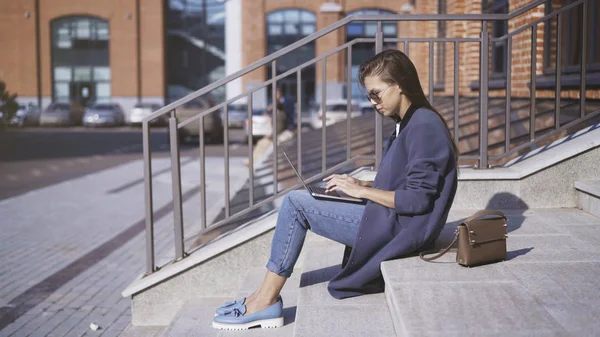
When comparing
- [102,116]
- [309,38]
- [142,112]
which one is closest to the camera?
[309,38]

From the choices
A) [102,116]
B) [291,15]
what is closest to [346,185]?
[102,116]

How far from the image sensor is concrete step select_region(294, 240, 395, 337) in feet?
10.5

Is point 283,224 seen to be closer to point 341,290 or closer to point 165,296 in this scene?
point 341,290

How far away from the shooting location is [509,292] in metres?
3.04

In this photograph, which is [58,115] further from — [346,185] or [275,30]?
[346,185]

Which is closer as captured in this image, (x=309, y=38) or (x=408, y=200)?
(x=408, y=200)

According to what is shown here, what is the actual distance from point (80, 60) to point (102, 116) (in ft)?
23.9

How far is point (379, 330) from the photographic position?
3.18 meters

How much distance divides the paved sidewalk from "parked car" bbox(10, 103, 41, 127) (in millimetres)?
27588

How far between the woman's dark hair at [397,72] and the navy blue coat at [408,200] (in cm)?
7

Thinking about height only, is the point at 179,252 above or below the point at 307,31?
below

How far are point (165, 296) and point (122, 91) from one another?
4176 centimetres

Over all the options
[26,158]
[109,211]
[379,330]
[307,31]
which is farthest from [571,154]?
[307,31]

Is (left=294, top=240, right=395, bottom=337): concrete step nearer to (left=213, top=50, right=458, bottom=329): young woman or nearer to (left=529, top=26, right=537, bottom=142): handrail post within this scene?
(left=213, top=50, right=458, bottom=329): young woman
